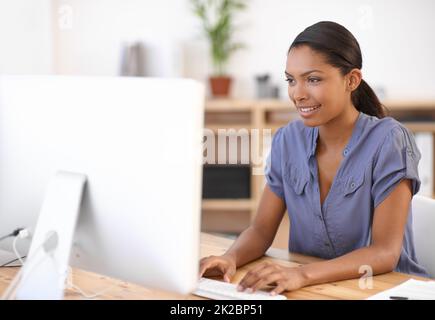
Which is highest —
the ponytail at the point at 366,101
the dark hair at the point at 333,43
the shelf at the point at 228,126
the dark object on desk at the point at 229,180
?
the dark hair at the point at 333,43

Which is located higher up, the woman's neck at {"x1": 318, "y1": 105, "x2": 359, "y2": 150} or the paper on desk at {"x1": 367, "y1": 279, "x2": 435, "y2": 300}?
the woman's neck at {"x1": 318, "y1": 105, "x2": 359, "y2": 150}

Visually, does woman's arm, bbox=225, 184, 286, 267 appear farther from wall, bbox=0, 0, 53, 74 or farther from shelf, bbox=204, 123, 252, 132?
wall, bbox=0, 0, 53, 74

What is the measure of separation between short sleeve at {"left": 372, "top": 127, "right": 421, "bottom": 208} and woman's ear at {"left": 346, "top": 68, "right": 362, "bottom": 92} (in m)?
0.16

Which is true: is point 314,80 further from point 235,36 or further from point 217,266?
point 235,36

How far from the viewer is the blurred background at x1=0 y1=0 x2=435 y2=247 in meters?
4.57

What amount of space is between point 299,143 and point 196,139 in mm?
812

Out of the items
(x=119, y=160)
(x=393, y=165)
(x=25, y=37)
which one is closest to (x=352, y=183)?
(x=393, y=165)

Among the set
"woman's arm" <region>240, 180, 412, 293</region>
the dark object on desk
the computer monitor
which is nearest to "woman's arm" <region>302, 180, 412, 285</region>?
"woman's arm" <region>240, 180, 412, 293</region>

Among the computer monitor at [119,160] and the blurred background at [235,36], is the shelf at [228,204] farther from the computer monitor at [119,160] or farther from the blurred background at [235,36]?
the computer monitor at [119,160]

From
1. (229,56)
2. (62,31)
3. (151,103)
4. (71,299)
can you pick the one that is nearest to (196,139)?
(151,103)

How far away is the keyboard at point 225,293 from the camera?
126 cm

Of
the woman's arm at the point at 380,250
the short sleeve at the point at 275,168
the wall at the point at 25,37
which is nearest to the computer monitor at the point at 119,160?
the woman's arm at the point at 380,250

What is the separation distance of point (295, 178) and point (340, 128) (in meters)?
0.18
